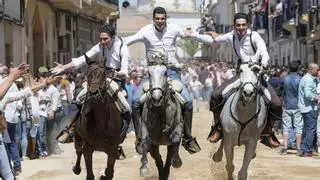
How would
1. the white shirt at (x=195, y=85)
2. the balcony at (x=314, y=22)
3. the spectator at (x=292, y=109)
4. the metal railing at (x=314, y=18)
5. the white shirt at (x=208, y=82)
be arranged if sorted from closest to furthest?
the spectator at (x=292, y=109), the white shirt at (x=195, y=85), the balcony at (x=314, y=22), the metal railing at (x=314, y=18), the white shirt at (x=208, y=82)

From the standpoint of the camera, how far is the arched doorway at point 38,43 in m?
34.5

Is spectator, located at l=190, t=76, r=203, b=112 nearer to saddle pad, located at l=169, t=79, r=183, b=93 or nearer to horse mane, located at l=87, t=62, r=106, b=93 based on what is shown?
saddle pad, located at l=169, t=79, r=183, b=93

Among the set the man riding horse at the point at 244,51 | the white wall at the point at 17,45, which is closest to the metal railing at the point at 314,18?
the white wall at the point at 17,45

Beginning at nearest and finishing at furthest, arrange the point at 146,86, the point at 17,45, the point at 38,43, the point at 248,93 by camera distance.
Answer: the point at 248,93
the point at 146,86
the point at 17,45
the point at 38,43

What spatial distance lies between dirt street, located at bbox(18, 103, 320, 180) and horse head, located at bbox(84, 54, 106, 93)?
3.65 meters

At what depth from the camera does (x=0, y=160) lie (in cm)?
1141

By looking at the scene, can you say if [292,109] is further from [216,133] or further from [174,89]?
[174,89]

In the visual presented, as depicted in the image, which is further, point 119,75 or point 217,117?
point 217,117

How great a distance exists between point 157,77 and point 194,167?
571 centimetres

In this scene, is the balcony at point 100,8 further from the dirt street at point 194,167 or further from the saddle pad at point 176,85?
the saddle pad at point 176,85

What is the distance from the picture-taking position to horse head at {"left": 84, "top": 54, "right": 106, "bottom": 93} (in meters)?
12.9

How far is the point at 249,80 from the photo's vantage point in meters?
13.3

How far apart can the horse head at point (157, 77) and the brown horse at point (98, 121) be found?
28.2 inches

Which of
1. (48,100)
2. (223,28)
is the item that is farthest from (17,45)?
(223,28)
